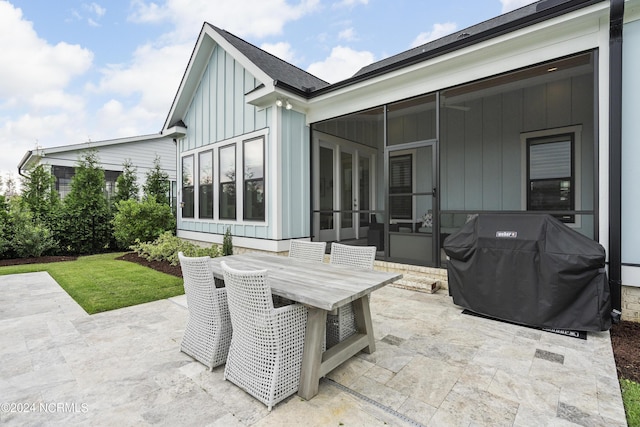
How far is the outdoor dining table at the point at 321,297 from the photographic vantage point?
207 cm

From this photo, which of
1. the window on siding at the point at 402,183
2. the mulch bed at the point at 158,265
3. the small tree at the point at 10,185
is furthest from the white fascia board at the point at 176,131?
the small tree at the point at 10,185

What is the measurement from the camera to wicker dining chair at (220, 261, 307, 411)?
1972mm

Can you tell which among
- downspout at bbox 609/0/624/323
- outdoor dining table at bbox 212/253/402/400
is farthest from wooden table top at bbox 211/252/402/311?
downspout at bbox 609/0/624/323

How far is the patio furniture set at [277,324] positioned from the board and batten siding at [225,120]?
3.62 m

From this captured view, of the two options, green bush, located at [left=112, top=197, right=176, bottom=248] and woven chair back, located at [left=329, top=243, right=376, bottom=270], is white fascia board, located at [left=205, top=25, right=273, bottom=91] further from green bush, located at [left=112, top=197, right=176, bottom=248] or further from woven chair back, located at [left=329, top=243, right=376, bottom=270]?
green bush, located at [left=112, top=197, right=176, bottom=248]

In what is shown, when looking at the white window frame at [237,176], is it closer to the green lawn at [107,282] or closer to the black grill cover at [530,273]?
the green lawn at [107,282]

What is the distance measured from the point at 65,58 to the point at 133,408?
13882 mm

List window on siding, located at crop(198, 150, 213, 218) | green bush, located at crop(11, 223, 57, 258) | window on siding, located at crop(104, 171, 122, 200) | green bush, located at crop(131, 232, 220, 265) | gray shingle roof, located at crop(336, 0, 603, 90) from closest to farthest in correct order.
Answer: gray shingle roof, located at crop(336, 0, 603, 90) < green bush, located at crop(131, 232, 220, 265) < green bush, located at crop(11, 223, 57, 258) < window on siding, located at crop(198, 150, 213, 218) < window on siding, located at crop(104, 171, 122, 200)

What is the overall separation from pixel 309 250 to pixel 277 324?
70.8 inches

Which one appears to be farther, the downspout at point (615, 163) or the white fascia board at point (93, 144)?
the white fascia board at point (93, 144)

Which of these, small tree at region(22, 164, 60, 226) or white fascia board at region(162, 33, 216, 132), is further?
small tree at region(22, 164, 60, 226)

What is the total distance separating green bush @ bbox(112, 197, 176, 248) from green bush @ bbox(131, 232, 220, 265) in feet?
1.76

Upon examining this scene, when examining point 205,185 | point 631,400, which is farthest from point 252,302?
point 205,185

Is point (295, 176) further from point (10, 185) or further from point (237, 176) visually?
point (10, 185)
